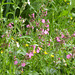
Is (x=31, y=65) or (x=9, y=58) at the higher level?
(x=9, y=58)

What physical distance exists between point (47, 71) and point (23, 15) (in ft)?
4.30

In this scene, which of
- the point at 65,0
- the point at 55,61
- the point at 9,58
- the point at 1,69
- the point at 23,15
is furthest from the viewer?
the point at 65,0

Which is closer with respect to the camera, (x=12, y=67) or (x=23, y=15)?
(x=12, y=67)

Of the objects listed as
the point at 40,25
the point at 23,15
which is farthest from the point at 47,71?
the point at 23,15

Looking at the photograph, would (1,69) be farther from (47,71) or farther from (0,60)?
(47,71)

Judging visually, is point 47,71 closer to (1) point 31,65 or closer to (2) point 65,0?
(1) point 31,65

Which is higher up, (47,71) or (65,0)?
(65,0)

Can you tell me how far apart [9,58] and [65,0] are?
2023mm

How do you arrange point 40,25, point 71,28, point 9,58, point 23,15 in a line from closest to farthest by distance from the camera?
point 9,58
point 40,25
point 71,28
point 23,15

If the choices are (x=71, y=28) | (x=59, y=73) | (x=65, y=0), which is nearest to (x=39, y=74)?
(x=59, y=73)

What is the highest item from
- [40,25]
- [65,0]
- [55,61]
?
[65,0]

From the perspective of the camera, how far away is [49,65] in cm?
144

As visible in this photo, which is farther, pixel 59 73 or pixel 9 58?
pixel 59 73

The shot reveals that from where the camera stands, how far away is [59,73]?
1.44 m
